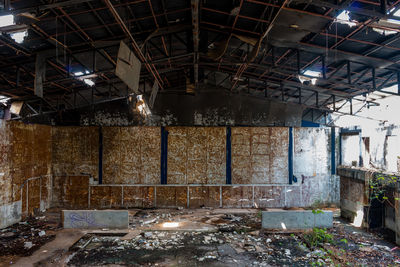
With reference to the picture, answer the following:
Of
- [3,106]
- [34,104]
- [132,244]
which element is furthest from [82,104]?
[132,244]

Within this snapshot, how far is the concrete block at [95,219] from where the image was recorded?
924cm

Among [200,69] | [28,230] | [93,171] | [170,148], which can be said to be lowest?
[28,230]

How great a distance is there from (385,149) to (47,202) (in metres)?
16.2

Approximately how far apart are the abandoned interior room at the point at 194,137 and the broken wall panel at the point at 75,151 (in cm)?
5

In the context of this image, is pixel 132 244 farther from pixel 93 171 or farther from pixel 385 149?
pixel 385 149

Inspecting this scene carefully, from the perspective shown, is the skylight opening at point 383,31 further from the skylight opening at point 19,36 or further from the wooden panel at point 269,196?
the skylight opening at point 19,36

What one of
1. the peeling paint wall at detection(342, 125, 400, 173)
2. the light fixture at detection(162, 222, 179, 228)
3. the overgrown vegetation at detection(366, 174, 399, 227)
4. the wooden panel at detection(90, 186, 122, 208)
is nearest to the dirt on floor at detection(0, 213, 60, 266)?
the wooden panel at detection(90, 186, 122, 208)

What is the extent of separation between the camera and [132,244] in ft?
26.0

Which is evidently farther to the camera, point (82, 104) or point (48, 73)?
point (82, 104)

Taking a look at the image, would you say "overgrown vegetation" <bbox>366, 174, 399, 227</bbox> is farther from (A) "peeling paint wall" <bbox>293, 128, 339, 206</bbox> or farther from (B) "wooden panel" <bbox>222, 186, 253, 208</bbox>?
(B) "wooden panel" <bbox>222, 186, 253, 208</bbox>

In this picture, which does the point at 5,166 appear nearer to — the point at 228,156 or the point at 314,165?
the point at 228,156

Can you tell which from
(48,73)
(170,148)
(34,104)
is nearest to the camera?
(48,73)

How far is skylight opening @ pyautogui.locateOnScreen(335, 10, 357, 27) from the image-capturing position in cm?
641

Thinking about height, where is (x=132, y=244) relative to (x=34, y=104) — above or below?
below
